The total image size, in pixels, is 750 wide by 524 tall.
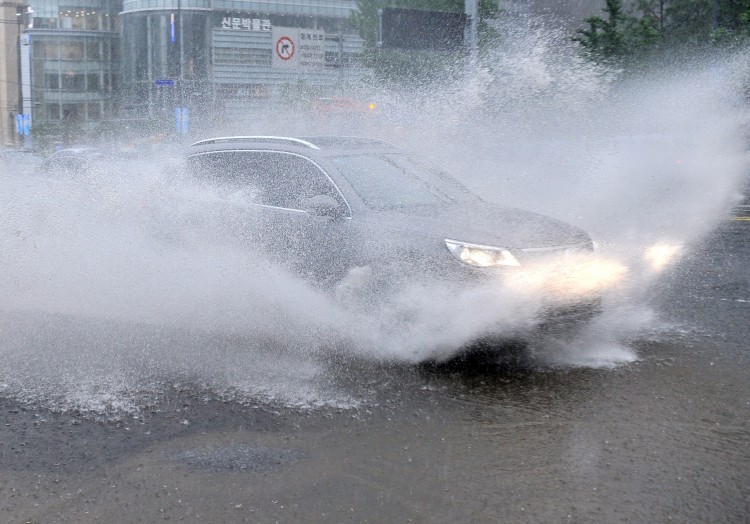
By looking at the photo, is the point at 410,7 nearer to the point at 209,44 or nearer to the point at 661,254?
the point at 661,254

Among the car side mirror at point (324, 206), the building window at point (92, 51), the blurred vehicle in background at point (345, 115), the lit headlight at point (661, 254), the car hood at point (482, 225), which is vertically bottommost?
the lit headlight at point (661, 254)

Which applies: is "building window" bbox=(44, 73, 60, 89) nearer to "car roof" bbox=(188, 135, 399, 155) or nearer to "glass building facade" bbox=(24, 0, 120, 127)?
"glass building facade" bbox=(24, 0, 120, 127)

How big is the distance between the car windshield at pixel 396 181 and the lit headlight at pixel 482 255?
878 mm

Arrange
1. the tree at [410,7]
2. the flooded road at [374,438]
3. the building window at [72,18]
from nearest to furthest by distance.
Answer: the flooded road at [374,438]
the tree at [410,7]
the building window at [72,18]

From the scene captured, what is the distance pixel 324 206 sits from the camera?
21.3 feet

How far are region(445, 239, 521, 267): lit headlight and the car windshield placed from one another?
88cm

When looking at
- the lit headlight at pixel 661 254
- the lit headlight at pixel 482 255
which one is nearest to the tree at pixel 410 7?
the lit headlight at pixel 661 254

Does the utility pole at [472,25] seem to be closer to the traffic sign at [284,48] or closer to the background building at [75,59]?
the traffic sign at [284,48]

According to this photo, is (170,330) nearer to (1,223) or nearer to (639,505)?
(1,223)

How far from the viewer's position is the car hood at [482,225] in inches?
232

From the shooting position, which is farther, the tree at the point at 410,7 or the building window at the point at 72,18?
the building window at the point at 72,18

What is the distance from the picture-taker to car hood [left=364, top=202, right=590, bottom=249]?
232 inches

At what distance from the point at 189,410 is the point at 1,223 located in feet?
15.8

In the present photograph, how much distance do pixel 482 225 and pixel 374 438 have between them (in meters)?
2.03
